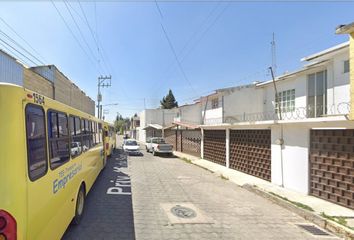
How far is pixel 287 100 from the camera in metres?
17.2

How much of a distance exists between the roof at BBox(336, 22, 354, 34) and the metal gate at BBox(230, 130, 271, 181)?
6.24 m

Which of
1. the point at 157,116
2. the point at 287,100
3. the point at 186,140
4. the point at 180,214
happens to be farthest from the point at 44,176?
the point at 157,116

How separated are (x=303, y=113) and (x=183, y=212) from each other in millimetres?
10395

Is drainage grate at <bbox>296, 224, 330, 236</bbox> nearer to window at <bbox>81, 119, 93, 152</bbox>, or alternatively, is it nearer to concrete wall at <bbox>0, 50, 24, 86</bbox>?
window at <bbox>81, 119, 93, 152</bbox>

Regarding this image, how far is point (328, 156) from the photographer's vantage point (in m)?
9.20

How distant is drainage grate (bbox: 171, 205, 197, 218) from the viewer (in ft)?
24.4

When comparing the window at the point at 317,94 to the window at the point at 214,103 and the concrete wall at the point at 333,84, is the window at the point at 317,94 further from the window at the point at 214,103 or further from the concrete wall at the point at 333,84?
the window at the point at 214,103

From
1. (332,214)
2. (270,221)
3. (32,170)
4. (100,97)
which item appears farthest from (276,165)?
(100,97)

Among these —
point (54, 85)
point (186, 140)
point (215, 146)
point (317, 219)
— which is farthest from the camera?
point (186, 140)

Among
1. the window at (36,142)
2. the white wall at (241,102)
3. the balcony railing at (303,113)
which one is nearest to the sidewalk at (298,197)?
the balcony railing at (303,113)

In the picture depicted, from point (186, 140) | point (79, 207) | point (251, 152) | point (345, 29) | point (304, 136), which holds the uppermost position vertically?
point (345, 29)

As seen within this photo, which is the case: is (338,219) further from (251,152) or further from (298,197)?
(251,152)

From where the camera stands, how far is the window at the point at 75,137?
5973 millimetres

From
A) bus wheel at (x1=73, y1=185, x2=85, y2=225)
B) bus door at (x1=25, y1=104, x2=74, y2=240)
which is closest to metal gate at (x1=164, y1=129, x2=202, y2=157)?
bus wheel at (x1=73, y1=185, x2=85, y2=225)
